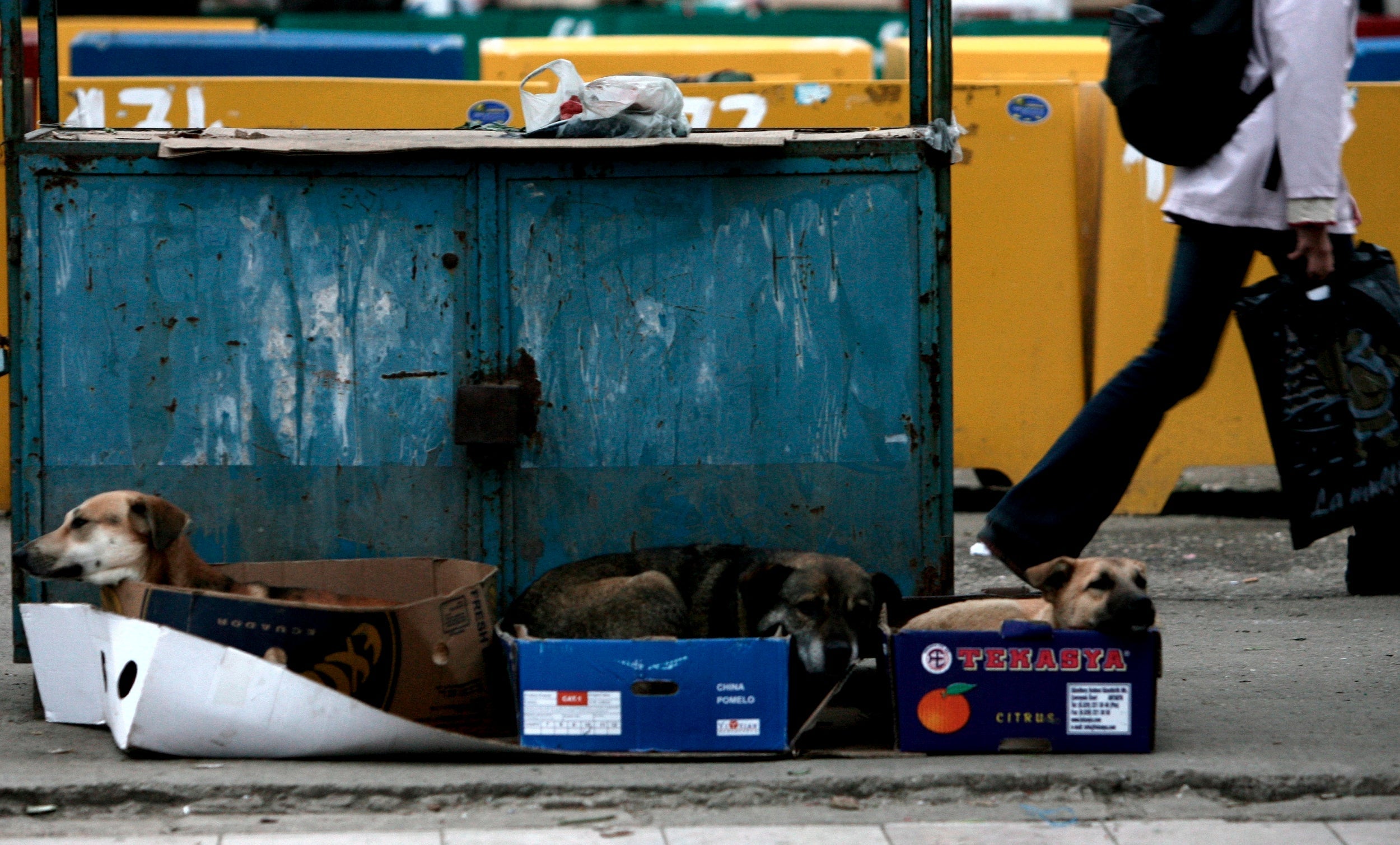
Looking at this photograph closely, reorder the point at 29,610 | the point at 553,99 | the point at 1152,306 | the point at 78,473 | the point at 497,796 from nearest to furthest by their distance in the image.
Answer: the point at 497,796 → the point at 29,610 → the point at 78,473 → the point at 553,99 → the point at 1152,306

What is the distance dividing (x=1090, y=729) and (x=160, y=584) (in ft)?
7.13

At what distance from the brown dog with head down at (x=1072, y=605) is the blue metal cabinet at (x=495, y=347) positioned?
311 millimetres

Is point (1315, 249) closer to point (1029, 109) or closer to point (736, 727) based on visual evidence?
point (736, 727)

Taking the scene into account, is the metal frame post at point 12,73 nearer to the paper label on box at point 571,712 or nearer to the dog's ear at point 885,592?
the paper label on box at point 571,712

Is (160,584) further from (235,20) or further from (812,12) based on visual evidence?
(812,12)

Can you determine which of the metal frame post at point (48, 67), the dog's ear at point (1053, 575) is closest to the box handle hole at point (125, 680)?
the metal frame post at point (48, 67)

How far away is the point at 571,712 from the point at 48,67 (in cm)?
225

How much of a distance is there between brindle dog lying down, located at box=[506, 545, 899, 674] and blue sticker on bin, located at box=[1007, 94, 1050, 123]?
3349mm

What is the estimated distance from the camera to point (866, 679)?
4.27 m

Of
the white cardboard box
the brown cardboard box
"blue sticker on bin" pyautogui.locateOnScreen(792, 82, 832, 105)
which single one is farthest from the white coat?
"blue sticker on bin" pyautogui.locateOnScreen(792, 82, 832, 105)

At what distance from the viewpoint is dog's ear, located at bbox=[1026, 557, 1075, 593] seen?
145 inches

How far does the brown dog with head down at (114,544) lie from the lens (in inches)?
148

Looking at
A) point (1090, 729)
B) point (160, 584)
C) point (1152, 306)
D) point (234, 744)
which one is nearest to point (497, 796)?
point (234, 744)

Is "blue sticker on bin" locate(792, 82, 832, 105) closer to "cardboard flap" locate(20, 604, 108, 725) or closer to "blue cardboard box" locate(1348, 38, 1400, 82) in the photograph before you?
"blue cardboard box" locate(1348, 38, 1400, 82)
